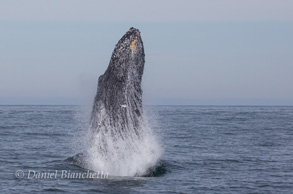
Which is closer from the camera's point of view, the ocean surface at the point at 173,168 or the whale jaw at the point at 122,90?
the ocean surface at the point at 173,168

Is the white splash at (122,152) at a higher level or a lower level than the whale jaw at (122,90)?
lower

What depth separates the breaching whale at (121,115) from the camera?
58.4 ft

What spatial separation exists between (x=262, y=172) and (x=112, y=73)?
751 centimetres

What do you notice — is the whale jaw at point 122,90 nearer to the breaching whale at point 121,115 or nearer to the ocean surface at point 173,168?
the breaching whale at point 121,115

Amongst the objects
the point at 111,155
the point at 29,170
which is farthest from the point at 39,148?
the point at 111,155

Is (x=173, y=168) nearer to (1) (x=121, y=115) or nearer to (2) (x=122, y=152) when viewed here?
(2) (x=122, y=152)

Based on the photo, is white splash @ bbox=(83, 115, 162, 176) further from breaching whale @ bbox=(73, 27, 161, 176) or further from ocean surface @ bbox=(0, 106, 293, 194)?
ocean surface @ bbox=(0, 106, 293, 194)

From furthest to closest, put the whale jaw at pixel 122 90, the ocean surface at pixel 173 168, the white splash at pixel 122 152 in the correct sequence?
the white splash at pixel 122 152, the whale jaw at pixel 122 90, the ocean surface at pixel 173 168

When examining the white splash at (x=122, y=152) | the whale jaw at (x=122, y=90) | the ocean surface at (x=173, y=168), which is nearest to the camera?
the ocean surface at (x=173, y=168)

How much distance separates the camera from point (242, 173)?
20.8m

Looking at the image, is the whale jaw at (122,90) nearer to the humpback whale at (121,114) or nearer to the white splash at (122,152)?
the humpback whale at (121,114)

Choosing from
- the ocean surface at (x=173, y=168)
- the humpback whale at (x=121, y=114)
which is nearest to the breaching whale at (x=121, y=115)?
the humpback whale at (x=121, y=114)

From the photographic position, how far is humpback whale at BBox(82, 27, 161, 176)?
17.8 m

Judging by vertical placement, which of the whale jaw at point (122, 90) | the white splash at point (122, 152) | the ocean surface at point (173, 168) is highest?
the whale jaw at point (122, 90)
